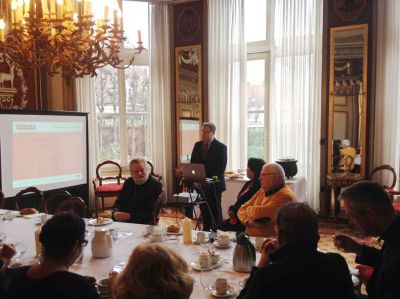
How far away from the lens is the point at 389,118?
16.4 feet

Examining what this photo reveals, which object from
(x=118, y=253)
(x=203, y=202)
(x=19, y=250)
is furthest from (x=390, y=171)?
(x=19, y=250)

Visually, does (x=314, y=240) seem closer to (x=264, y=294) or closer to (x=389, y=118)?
(x=264, y=294)

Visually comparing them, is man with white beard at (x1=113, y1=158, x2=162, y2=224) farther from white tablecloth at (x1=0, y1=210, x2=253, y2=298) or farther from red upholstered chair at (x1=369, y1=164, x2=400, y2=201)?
red upholstered chair at (x1=369, y1=164, x2=400, y2=201)

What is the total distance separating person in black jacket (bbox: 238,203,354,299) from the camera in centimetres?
134

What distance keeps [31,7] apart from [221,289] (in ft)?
7.58

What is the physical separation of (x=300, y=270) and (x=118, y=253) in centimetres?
121

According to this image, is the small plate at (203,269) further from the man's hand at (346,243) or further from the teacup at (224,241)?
the man's hand at (346,243)

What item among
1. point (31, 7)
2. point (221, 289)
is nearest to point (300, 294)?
point (221, 289)

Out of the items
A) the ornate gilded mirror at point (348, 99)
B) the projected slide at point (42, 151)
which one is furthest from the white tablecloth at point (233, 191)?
the projected slide at point (42, 151)

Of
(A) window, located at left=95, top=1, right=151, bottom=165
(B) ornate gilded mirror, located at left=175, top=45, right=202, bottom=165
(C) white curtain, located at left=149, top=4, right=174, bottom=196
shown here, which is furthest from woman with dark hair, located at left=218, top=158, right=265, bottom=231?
(A) window, located at left=95, top=1, right=151, bottom=165

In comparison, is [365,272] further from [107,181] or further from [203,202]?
[107,181]

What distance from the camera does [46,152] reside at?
521cm

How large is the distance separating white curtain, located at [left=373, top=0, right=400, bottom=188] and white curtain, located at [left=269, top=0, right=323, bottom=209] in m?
0.79

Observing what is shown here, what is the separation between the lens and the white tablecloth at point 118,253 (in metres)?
1.85
